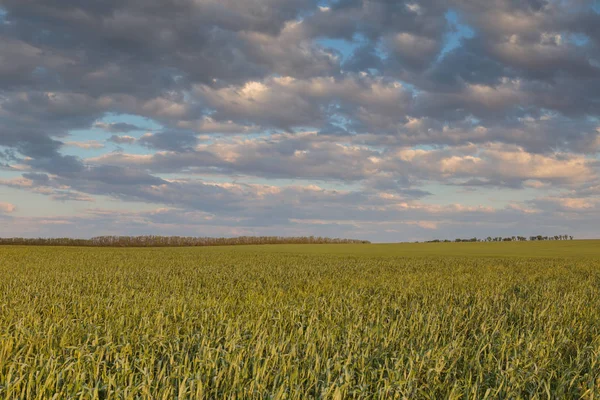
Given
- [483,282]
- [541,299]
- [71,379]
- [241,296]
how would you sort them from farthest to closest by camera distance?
1. [483,282]
2. [541,299]
3. [241,296]
4. [71,379]

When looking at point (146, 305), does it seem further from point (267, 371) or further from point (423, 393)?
point (423, 393)

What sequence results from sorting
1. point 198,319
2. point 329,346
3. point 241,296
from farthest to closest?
point 241,296, point 198,319, point 329,346

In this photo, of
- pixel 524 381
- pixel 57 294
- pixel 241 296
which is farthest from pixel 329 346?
pixel 57 294

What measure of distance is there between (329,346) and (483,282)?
1193 centimetres

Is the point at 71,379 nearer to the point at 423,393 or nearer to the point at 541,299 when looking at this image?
the point at 423,393

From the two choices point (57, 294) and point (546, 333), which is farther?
point (57, 294)

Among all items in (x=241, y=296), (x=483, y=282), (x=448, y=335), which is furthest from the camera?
(x=483, y=282)

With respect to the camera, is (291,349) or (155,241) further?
(155,241)

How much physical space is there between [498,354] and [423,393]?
2.37 meters

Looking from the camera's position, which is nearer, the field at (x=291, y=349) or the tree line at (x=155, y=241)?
the field at (x=291, y=349)

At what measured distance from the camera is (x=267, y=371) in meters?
5.11

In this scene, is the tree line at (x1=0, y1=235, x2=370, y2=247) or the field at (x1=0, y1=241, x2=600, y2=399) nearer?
the field at (x1=0, y1=241, x2=600, y2=399)

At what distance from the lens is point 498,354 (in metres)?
6.36

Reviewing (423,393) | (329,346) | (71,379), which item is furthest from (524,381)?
(71,379)
